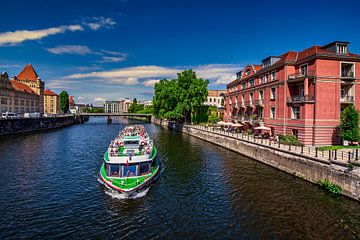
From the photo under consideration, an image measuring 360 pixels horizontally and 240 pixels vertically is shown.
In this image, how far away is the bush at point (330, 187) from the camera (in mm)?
17891

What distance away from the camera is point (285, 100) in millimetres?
34281

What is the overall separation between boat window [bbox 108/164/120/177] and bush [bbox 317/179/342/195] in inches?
678

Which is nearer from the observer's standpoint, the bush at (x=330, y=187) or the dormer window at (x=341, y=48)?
the bush at (x=330, y=187)

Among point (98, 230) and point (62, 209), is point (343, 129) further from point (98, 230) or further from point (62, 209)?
point (62, 209)

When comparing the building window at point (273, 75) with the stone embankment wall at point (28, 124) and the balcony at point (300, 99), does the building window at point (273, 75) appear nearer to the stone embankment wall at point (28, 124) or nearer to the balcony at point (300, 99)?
the balcony at point (300, 99)

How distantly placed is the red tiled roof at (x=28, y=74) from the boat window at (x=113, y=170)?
108 metres

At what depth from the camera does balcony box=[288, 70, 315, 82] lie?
100 ft

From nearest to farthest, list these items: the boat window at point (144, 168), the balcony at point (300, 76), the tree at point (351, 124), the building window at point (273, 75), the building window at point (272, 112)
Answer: the boat window at point (144, 168) → the tree at point (351, 124) → the balcony at point (300, 76) → the building window at point (273, 75) → the building window at point (272, 112)

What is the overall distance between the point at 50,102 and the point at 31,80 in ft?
88.3

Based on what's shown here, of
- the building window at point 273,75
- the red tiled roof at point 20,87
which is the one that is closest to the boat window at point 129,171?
the building window at point 273,75

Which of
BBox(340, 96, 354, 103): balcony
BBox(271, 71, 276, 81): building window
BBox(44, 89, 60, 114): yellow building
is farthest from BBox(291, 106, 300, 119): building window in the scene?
BBox(44, 89, 60, 114): yellow building

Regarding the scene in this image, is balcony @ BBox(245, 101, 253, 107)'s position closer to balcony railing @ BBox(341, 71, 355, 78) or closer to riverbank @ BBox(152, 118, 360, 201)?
riverbank @ BBox(152, 118, 360, 201)

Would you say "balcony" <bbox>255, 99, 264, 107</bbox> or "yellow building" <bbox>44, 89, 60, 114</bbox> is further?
"yellow building" <bbox>44, 89, 60, 114</bbox>

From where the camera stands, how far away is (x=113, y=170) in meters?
19.9
